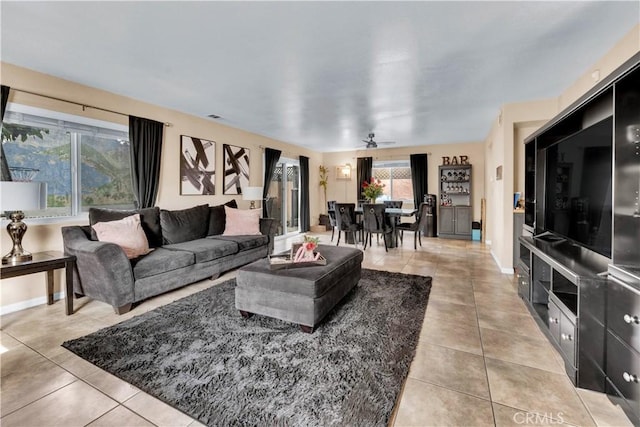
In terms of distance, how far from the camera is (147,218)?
365 cm

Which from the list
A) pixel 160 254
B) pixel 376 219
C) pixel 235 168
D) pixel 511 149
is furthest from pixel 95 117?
pixel 511 149

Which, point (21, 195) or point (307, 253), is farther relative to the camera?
point (307, 253)

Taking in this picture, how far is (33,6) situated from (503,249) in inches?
212

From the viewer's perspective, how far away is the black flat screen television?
182 centimetres

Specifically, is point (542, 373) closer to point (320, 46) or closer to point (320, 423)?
point (320, 423)

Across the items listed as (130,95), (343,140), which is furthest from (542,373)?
(343,140)

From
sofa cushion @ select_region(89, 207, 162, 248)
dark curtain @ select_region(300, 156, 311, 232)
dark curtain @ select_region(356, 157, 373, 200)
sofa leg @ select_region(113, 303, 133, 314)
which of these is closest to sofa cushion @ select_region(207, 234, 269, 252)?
sofa cushion @ select_region(89, 207, 162, 248)

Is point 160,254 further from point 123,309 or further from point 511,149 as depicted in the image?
point 511,149

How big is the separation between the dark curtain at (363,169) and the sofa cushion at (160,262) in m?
5.70

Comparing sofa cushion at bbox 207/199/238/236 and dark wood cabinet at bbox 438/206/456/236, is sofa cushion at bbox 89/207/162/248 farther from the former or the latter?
dark wood cabinet at bbox 438/206/456/236

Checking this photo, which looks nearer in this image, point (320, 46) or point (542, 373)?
point (542, 373)

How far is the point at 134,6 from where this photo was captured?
76.3 inches

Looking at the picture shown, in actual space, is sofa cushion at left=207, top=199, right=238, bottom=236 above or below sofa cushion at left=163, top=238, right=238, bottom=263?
above

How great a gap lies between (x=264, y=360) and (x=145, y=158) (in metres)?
3.35
